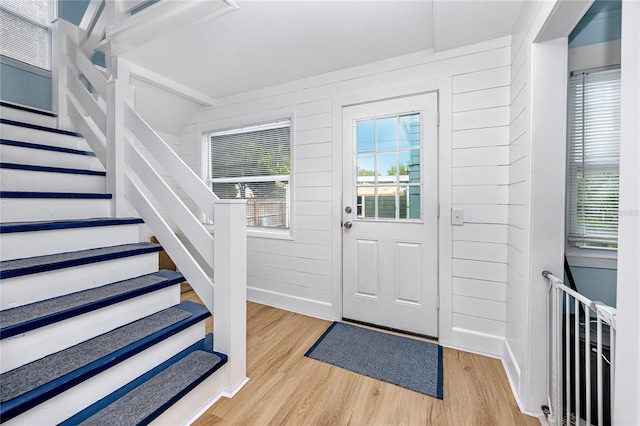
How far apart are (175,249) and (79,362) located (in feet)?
2.36

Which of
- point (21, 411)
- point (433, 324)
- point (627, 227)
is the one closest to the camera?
point (627, 227)

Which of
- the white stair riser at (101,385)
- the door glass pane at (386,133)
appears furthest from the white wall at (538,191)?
the white stair riser at (101,385)

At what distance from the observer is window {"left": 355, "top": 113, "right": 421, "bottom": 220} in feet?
7.45

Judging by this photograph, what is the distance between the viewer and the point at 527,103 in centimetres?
149

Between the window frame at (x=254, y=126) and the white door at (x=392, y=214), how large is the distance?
0.60 m

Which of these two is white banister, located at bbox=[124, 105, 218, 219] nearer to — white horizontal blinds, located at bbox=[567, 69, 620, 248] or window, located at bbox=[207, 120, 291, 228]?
window, located at bbox=[207, 120, 291, 228]

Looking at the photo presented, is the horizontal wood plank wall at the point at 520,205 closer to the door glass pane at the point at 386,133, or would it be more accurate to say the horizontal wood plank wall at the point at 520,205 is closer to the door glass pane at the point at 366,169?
the door glass pane at the point at 386,133

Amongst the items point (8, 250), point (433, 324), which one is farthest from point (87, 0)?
point (433, 324)

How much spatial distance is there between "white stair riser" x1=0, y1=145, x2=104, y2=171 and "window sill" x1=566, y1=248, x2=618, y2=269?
12.0ft

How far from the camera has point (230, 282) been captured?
1.49 m

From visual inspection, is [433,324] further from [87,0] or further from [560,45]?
[87,0]

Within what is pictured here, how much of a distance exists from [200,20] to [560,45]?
216cm

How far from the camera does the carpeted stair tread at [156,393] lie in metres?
1.06

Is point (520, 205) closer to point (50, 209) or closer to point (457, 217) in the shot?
point (457, 217)
